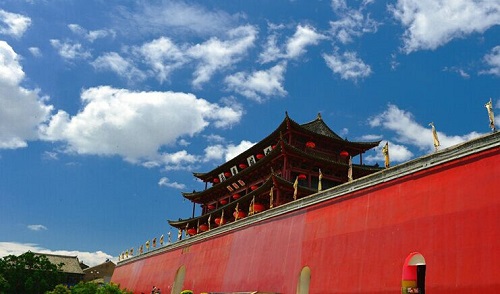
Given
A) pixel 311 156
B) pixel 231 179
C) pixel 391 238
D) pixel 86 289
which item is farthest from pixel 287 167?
pixel 86 289

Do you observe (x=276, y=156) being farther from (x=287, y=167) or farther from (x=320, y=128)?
(x=320, y=128)

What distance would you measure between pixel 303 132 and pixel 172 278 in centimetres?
1165

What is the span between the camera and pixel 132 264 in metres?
34.9

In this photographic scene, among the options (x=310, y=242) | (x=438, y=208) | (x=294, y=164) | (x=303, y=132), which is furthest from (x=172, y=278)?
(x=438, y=208)

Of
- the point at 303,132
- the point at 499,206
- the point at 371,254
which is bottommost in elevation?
the point at 371,254

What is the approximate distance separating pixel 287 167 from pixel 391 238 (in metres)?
14.8

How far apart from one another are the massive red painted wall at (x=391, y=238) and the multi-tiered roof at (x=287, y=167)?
5703mm

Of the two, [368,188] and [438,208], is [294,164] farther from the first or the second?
[438,208]

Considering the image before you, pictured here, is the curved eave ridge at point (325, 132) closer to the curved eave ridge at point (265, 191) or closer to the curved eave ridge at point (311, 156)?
the curved eave ridge at point (311, 156)

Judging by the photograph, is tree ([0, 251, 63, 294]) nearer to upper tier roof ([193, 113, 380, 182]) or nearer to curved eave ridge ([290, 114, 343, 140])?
upper tier roof ([193, 113, 380, 182])

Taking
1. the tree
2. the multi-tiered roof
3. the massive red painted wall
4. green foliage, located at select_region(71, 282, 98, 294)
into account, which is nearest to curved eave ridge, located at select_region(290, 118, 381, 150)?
the multi-tiered roof

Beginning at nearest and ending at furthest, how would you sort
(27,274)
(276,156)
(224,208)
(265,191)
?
(265,191) < (276,156) < (224,208) < (27,274)

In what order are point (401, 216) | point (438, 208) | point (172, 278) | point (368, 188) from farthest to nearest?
point (172, 278)
point (368, 188)
point (401, 216)
point (438, 208)

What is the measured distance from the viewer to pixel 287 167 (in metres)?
25.9
